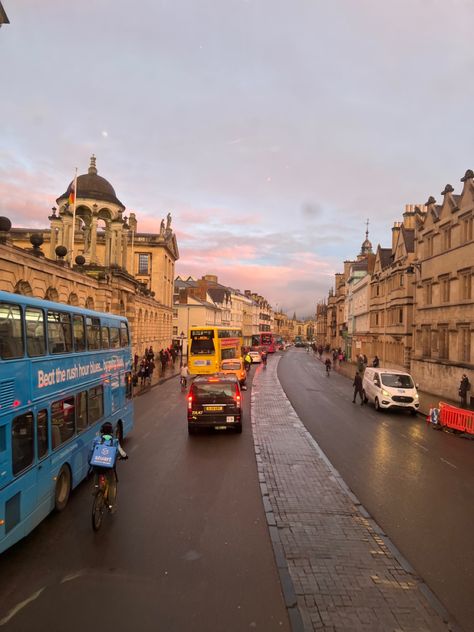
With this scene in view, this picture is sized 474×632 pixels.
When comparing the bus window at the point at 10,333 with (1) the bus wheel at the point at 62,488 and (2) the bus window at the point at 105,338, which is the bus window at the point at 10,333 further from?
(2) the bus window at the point at 105,338

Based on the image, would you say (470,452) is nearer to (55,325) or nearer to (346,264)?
(55,325)

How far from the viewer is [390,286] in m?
42.5

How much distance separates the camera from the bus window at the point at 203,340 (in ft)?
109

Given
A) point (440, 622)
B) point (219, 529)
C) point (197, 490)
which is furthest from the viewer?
point (197, 490)

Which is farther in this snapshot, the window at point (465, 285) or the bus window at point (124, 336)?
the window at point (465, 285)

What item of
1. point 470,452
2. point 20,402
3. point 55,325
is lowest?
point 470,452

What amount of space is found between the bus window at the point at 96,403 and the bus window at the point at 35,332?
8.74 feet

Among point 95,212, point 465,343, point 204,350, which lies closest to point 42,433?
point 465,343

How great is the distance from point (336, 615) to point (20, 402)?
195 inches

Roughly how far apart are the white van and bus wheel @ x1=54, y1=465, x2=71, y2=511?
15636 millimetres

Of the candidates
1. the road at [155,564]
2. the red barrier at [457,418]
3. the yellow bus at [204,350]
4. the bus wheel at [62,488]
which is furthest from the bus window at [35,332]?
the yellow bus at [204,350]

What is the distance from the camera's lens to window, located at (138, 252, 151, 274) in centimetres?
6066

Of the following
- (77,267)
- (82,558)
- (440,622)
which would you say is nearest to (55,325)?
(82,558)

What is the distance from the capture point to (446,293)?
27750mm
